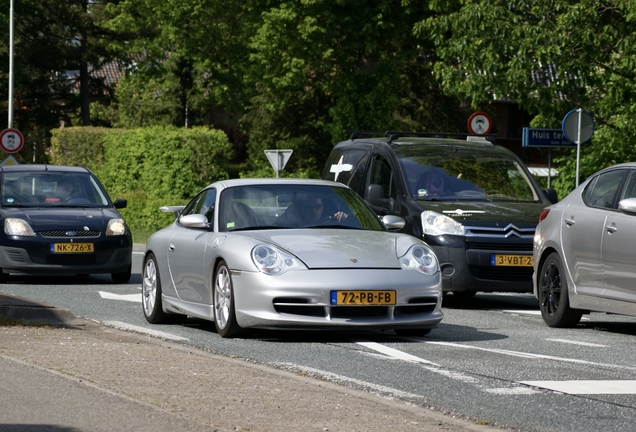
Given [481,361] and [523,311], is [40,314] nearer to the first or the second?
[481,361]

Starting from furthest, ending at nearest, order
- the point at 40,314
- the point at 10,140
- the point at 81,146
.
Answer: the point at 81,146, the point at 10,140, the point at 40,314

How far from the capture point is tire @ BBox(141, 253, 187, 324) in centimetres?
1216

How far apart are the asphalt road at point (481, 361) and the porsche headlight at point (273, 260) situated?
23.0 inches

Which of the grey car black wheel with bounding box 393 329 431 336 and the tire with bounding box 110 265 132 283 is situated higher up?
the grey car black wheel with bounding box 393 329 431 336

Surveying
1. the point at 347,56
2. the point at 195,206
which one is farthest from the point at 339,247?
the point at 347,56

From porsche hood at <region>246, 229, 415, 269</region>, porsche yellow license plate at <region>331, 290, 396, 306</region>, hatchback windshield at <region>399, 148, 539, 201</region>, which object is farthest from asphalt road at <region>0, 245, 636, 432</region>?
hatchback windshield at <region>399, 148, 539, 201</region>

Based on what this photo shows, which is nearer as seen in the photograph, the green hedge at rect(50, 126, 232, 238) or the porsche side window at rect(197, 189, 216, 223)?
the porsche side window at rect(197, 189, 216, 223)

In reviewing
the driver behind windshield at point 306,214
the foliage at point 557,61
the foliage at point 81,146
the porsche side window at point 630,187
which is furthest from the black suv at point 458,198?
the foliage at point 81,146

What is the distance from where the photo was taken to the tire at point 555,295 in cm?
1188

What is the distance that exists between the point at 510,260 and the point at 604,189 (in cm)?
258

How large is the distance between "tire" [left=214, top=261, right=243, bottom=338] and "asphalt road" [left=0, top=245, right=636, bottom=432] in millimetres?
114

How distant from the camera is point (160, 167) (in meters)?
35.8

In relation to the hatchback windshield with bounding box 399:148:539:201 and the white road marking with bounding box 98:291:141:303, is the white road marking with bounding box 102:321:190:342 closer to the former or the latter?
the white road marking with bounding box 98:291:141:303

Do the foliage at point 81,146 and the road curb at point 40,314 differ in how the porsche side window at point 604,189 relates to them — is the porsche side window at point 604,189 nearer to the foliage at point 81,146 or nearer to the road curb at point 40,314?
the road curb at point 40,314
